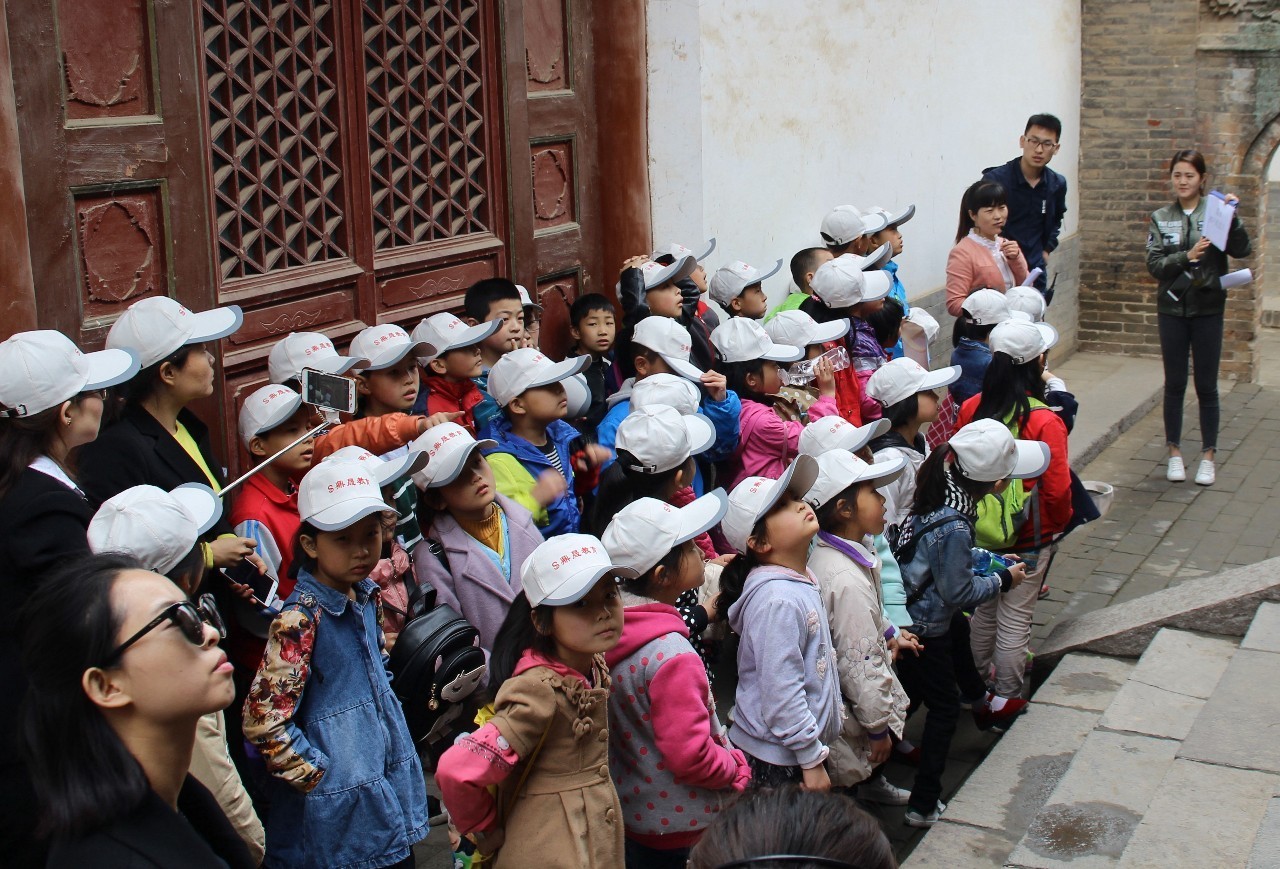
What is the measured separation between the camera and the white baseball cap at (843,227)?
26.4 feet

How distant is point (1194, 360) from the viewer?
9.22 meters

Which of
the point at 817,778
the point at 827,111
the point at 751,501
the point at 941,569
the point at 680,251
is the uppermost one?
the point at 827,111

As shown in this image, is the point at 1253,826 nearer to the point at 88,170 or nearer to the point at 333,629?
the point at 333,629

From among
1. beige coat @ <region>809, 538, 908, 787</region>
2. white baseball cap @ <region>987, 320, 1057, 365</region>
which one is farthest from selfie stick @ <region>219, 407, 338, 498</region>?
white baseball cap @ <region>987, 320, 1057, 365</region>

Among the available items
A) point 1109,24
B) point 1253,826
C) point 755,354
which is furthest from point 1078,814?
point 1109,24

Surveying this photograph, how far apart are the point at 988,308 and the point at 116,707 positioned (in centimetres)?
545

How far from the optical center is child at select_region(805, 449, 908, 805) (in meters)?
4.36

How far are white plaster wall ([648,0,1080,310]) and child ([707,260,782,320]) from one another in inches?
13.4

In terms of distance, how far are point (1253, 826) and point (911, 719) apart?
5.86 ft

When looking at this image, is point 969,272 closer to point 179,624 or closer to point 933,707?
point 933,707

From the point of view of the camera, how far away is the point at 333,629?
347 cm

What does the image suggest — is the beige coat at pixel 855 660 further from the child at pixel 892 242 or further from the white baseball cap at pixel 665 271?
the child at pixel 892 242

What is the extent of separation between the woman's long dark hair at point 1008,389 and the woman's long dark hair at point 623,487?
6.22ft

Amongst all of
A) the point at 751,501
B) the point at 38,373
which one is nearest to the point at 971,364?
the point at 751,501
